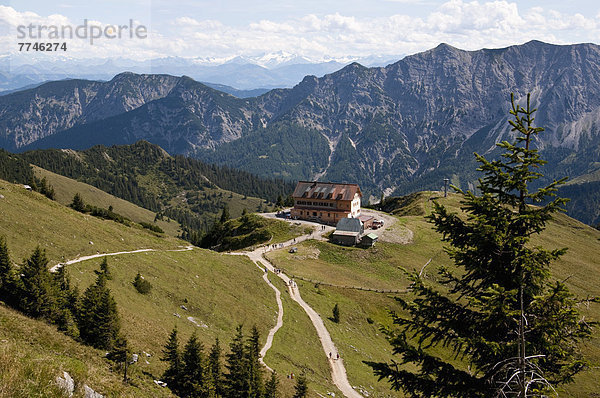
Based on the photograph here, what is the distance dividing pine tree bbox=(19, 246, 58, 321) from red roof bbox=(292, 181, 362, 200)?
103 m

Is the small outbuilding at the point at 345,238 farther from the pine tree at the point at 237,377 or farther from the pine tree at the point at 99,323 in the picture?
the pine tree at the point at 99,323

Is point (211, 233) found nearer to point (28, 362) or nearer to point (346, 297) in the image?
point (346, 297)

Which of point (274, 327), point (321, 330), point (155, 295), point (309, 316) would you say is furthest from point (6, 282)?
point (309, 316)

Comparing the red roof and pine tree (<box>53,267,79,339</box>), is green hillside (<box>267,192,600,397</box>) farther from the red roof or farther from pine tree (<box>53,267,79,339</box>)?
pine tree (<box>53,267,79,339</box>)

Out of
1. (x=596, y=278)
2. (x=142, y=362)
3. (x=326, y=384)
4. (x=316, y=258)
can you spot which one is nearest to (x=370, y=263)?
(x=316, y=258)

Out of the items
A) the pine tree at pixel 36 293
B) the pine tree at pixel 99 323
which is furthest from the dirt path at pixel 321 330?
the pine tree at pixel 36 293

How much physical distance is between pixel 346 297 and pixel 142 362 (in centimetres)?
5110

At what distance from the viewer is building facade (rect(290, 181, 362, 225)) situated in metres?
132

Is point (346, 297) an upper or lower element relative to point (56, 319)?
lower

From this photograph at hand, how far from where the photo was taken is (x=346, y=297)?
81.9 meters

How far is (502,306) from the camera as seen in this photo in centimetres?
1377

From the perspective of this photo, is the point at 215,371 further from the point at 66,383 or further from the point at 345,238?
the point at 345,238

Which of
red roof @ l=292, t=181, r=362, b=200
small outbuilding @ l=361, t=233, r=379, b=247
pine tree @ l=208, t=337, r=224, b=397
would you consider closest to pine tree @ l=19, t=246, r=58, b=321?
pine tree @ l=208, t=337, r=224, b=397

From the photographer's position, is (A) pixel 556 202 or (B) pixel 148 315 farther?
(B) pixel 148 315
